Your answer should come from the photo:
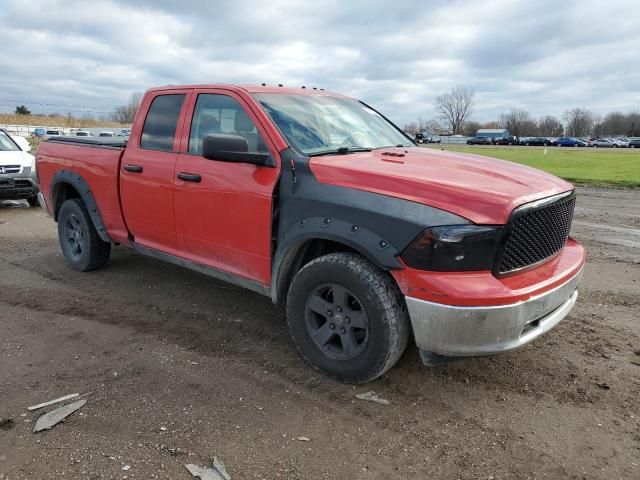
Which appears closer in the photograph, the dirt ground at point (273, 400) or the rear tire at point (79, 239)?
the dirt ground at point (273, 400)

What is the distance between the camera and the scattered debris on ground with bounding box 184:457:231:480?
257cm

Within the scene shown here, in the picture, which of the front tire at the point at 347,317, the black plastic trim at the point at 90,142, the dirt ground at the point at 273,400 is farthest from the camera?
the black plastic trim at the point at 90,142

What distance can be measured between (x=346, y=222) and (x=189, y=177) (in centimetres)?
161

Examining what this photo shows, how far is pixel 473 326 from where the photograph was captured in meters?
2.84

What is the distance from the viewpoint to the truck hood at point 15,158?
10.5 m

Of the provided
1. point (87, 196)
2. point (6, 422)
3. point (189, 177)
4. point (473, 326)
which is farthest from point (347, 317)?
point (87, 196)

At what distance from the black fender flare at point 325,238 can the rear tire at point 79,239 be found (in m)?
2.97

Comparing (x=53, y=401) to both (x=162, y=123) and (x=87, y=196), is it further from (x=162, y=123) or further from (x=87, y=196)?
(x=87, y=196)

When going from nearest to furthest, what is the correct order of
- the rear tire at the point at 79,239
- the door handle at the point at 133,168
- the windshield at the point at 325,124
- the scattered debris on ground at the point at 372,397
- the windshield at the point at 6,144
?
the scattered debris on ground at the point at 372,397 < the windshield at the point at 325,124 < the door handle at the point at 133,168 < the rear tire at the point at 79,239 < the windshield at the point at 6,144

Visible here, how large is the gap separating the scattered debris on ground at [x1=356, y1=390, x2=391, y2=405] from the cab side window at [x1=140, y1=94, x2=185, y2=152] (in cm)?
264

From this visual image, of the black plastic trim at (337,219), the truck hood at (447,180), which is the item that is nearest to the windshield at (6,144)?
the black plastic trim at (337,219)

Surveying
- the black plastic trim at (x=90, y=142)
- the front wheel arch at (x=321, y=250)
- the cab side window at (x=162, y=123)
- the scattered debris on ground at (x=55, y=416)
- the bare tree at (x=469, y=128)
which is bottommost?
the scattered debris on ground at (x=55, y=416)

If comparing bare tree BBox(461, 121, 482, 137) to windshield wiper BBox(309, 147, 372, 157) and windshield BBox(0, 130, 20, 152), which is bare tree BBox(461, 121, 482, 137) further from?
windshield wiper BBox(309, 147, 372, 157)

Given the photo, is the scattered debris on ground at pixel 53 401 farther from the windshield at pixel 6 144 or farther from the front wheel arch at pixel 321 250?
the windshield at pixel 6 144
